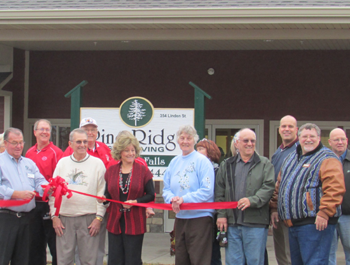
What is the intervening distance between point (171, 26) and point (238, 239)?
11.8 feet

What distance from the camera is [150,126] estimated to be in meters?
5.86

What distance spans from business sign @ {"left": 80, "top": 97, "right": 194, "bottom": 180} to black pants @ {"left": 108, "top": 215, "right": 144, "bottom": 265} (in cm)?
153

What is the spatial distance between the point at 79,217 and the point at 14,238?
0.69 metres

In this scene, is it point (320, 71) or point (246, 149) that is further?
point (320, 71)

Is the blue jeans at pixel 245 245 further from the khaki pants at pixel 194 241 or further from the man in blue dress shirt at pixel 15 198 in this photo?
the man in blue dress shirt at pixel 15 198

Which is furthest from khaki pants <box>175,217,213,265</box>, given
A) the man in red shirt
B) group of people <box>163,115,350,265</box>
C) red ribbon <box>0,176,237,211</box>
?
the man in red shirt

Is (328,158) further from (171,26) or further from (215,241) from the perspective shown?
(171,26)

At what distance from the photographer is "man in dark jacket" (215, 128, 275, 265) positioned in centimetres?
405

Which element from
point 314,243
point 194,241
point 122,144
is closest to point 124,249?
point 194,241

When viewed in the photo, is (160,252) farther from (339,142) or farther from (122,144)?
(339,142)

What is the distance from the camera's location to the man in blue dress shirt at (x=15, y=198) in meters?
4.32

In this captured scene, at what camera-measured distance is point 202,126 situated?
5.77 metres

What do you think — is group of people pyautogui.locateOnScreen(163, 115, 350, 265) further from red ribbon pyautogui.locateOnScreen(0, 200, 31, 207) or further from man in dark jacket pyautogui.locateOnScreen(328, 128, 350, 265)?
red ribbon pyautogui.locateOnScreen(0, 200, 31, 207)

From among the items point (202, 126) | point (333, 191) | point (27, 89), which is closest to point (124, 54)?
point (27, 89)
